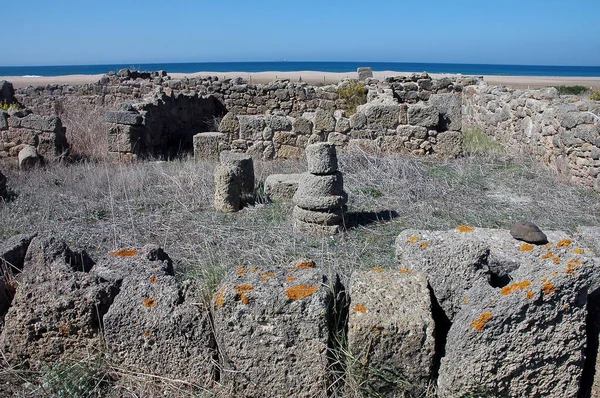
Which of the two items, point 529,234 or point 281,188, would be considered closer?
point 529,234

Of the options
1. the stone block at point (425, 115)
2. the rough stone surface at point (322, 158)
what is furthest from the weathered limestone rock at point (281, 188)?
A: the stone block at point (425, 115)

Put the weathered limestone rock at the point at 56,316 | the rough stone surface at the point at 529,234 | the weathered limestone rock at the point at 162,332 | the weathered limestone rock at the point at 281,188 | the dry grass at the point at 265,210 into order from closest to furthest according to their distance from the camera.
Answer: the weathered limestone rock at the point at 162,332 < the weathered limestone rock at the point at 56,316 < the rough stone surface at the point at 529,234 < the dry grass at the point at 265,210 < the weathered limestone rock at the point at 281,188

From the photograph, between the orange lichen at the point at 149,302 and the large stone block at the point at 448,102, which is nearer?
the orange lichen at the point at 149,302

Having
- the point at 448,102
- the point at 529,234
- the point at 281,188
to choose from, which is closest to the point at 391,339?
the point at 529,234

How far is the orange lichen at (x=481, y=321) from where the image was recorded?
8.57 ft

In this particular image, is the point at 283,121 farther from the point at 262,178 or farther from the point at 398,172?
the point at 398,172

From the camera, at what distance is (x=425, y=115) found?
9.99 m

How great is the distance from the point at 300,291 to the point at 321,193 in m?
3.15

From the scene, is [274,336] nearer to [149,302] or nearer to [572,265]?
[149,302]

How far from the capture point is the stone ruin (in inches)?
104

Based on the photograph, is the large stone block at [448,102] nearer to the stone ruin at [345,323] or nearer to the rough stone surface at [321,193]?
the rough stone surface at [321,193]

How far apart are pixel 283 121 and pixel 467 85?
7.96 metres

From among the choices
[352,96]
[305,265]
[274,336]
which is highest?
[352,96]

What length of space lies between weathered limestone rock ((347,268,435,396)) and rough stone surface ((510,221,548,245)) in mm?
947
